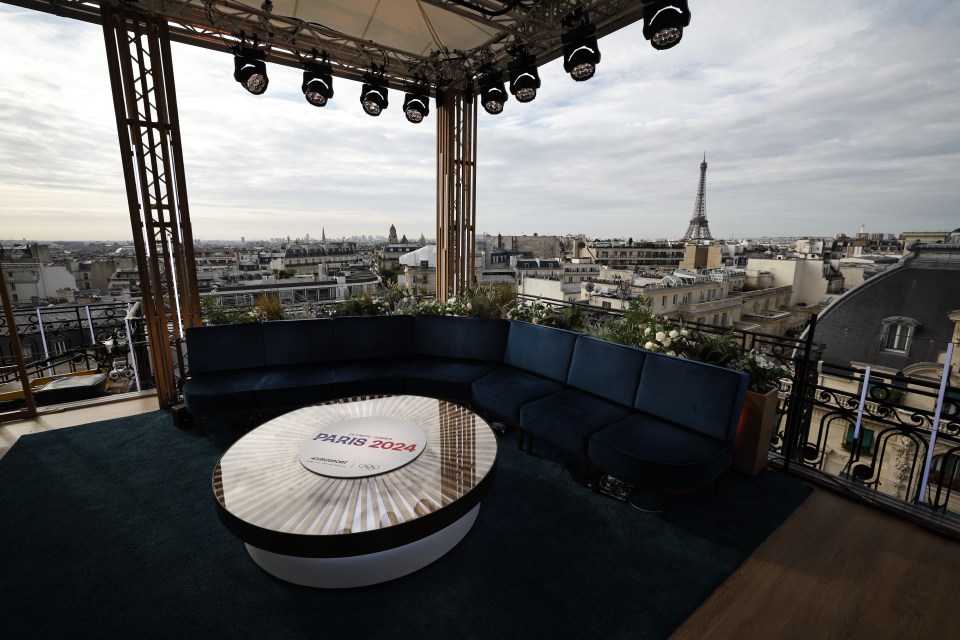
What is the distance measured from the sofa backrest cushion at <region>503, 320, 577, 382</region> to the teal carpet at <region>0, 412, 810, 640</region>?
0.96 m

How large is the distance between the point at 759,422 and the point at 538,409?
1.57m

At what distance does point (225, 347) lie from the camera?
3680 millimetres

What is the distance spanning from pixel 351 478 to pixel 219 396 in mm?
2053

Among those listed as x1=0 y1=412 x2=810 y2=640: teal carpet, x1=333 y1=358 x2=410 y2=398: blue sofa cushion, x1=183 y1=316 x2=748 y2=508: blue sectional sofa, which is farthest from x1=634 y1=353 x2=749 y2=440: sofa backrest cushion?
x1=333 y1=358 x2=410 y2=398: blue sofa cushion

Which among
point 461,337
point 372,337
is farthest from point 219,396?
point 461,337

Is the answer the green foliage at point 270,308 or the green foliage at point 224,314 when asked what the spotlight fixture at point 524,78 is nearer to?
the green foliage at point 270,308

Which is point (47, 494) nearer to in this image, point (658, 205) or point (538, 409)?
point (538, 409)

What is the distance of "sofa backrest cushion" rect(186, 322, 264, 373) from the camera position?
11.8ft

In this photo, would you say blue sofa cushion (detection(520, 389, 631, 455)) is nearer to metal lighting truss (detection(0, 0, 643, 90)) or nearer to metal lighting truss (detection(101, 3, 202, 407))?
metal lighting truss (detection(0, 0, 643, 90))

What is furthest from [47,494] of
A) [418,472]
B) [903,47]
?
[903,47]

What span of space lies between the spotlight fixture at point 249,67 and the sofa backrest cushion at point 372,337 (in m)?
2.66

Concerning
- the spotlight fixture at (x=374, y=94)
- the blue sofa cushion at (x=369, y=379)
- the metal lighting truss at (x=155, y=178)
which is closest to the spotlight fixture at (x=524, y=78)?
the spotlight fixture at (x=374, y=94)

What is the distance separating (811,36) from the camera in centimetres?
362

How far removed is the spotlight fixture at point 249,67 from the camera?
12.5 ft
